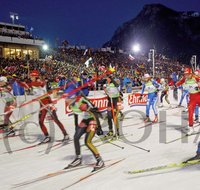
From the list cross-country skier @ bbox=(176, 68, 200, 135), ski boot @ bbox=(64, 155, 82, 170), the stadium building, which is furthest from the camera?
the stadium building

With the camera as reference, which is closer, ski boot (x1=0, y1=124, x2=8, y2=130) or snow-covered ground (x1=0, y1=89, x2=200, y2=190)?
snow-covered ground (x1=0, y1=89, x2=200, y2=190)

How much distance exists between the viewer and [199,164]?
21.4 feet

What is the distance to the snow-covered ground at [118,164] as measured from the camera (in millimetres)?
5703

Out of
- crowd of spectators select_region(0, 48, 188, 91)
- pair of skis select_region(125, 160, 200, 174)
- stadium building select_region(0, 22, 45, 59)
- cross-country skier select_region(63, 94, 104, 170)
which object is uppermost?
stadium building select_region(0, 22, 45, 59)

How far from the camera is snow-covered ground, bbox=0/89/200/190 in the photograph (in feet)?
18.7

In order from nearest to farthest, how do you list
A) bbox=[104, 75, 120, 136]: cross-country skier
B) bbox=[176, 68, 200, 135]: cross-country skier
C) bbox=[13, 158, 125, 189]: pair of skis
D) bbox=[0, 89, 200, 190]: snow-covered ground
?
bbox=[0, 89, 200, 190]: snow-covered ground < bbox=[13, 158, 125, 189]: pair of skis < bbox=[176, 68, 200, 135]: cross-country skier < bbox=[104, 75, 120, 136]: cross-country skier

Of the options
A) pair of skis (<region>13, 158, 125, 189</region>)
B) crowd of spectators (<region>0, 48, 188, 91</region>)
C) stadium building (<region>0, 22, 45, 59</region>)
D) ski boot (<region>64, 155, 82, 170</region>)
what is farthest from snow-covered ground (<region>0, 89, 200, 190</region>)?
stadium building (<region>0, 22, 45, 59</region>)

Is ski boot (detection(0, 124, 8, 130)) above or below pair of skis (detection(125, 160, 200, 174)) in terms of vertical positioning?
above

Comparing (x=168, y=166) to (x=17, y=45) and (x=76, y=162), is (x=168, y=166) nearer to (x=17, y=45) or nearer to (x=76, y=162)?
(x=76, y=162)

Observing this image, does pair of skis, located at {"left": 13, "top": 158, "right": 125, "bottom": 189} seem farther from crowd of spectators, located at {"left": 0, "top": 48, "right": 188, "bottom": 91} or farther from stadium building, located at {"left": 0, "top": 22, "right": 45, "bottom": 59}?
stadium building, located at {"left": 0, "top": 22, "right": 45, "bottom": 59}

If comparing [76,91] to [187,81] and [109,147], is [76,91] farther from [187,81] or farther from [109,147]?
[187,81]

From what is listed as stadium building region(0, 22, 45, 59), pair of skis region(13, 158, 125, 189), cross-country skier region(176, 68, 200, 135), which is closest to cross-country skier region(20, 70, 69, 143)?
pair of skis region(13, 158, 125, 189)

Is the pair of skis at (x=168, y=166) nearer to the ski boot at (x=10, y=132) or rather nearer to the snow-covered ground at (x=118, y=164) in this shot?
the snow-covered ground at (x=118, y=164)

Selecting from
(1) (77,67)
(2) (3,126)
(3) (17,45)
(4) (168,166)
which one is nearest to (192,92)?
(4) (168,166)
